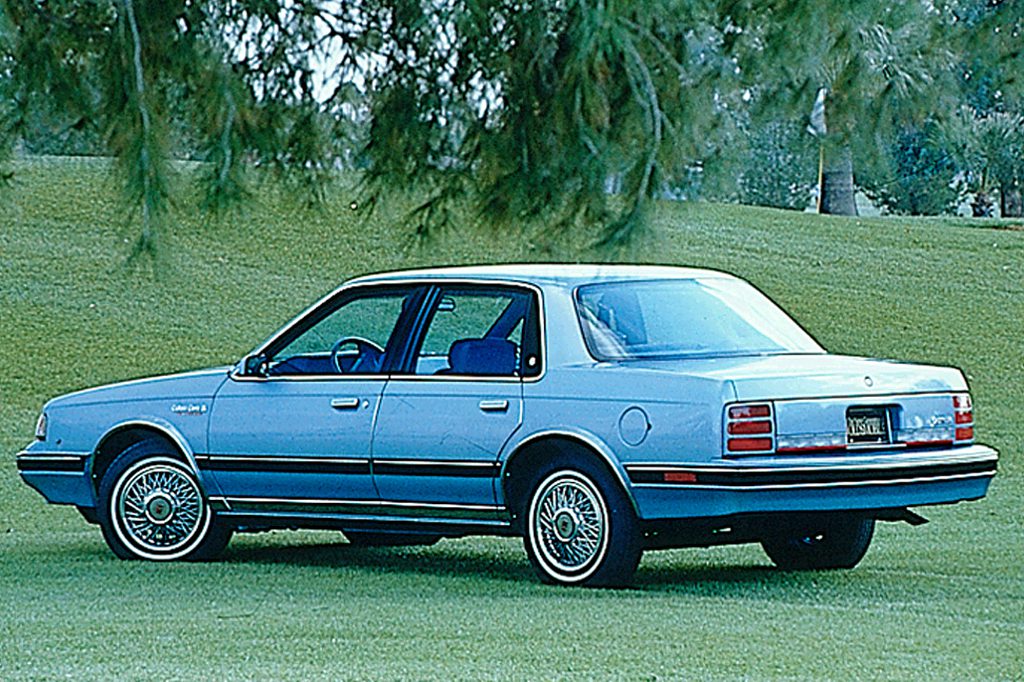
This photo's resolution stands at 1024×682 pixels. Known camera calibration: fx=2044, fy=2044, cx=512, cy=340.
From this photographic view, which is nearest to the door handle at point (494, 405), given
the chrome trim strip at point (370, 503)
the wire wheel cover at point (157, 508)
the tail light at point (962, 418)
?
the chrome trim strip at point (370, 503)

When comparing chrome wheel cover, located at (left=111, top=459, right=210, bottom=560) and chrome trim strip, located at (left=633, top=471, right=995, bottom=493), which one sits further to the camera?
chrome wheel cover, located at (left=111, top=459, right=210, bottom=560)

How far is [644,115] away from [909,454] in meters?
2.32

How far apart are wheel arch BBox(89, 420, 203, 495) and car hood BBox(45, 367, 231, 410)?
0.55 feet

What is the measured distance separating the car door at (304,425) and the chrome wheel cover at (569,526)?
1031 mm

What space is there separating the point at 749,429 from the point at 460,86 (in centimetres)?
201

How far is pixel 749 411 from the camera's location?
917 cm

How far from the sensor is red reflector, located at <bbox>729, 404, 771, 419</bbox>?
361 inches

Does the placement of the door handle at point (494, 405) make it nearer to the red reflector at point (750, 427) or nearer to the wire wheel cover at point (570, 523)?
the wire wheel cover at point (570, 523)

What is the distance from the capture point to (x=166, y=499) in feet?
36.2

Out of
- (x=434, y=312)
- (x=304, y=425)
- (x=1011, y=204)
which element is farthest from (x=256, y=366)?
(x=1011, y=204)

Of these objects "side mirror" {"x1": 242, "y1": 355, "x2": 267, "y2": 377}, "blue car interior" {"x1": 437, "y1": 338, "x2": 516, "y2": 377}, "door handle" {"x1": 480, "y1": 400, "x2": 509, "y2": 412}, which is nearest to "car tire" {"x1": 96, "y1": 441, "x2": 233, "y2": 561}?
"side mirror" {"x1": 242, "y1": 355, "x2": 267, "y2": 377}

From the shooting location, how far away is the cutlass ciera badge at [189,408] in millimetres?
10938

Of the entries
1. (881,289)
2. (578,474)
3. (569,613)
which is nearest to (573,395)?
(578,474)

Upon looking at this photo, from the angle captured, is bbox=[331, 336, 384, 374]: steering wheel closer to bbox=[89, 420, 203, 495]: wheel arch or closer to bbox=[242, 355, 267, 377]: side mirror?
bbox=[242, 355, 267, 377]: side mirror
